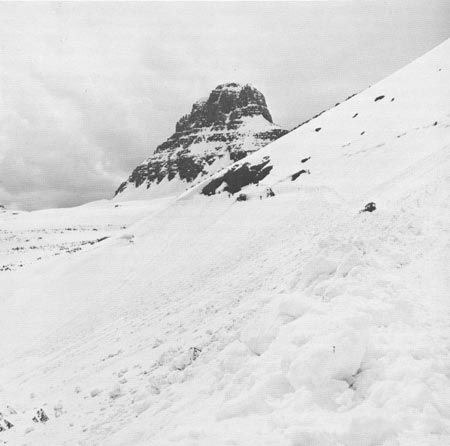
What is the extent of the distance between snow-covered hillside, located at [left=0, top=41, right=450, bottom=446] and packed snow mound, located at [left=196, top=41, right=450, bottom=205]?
9.3 inches

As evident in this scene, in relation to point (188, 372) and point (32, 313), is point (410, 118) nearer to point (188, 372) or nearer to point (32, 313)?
point (188, 372)

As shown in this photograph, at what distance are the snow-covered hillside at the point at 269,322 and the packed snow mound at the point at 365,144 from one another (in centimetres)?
24

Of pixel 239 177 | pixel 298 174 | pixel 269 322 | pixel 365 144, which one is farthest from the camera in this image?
pixel 239 177

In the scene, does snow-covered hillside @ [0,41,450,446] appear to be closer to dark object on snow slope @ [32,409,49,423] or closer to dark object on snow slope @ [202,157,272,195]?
dark object on snow slope @ [32,409,49,423]

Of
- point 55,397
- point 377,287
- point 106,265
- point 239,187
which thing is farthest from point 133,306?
point 239,187

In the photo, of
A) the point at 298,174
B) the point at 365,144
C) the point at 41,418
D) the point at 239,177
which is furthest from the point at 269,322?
the point at 239,177

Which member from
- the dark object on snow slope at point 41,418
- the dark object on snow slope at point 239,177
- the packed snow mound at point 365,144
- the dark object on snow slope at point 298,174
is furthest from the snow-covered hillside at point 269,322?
the dark object on snow slope at point 239,177

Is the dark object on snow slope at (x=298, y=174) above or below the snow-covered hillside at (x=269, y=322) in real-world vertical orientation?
above

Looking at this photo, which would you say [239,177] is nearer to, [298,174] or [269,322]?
[298,174]

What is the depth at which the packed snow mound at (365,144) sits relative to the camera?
66.3 ft

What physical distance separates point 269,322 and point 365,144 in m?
21.5

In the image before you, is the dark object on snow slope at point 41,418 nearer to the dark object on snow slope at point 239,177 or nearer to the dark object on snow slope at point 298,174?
the dark object on snow slope at point 298,174

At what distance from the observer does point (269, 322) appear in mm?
7273

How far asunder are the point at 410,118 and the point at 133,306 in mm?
23249
